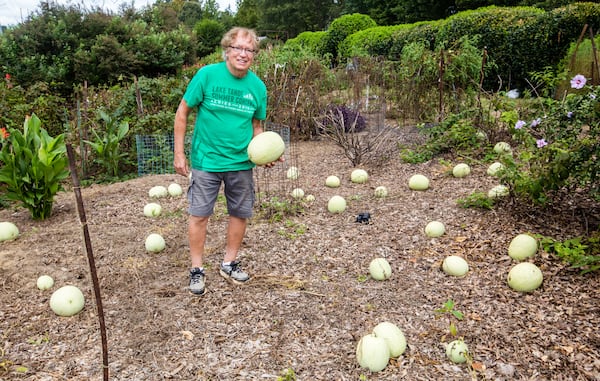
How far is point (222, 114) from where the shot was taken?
305 centimetres

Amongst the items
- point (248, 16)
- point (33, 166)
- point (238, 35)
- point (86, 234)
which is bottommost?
point (33, 166)

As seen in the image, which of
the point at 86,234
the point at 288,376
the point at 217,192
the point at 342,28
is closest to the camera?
the point at 86,234

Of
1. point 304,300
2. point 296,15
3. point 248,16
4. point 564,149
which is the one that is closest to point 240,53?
point 304,300

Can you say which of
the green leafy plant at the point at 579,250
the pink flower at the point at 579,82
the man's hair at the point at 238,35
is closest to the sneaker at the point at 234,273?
the man's hair at the point at 238,35

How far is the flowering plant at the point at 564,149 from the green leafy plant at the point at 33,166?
4.39 meters

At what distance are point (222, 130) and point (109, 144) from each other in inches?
145

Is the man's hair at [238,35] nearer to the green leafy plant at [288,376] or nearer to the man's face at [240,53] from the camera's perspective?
the man's face at [240,53]

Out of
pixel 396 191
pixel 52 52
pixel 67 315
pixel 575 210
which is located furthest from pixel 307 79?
pixel 52 52

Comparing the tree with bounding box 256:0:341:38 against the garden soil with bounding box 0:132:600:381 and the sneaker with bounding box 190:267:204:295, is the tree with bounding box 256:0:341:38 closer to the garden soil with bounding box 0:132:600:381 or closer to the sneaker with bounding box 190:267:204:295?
the garden soil with bounding box 0:132:600:381

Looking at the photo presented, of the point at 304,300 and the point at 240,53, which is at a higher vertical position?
the point at 240,53

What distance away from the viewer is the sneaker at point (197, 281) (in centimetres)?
328

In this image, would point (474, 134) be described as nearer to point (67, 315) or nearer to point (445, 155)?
point (445, 155)

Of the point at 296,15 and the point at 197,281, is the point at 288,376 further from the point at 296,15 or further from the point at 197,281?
the point at 296,15

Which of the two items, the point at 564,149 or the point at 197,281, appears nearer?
the point at 197,281
